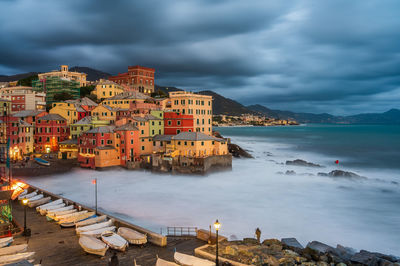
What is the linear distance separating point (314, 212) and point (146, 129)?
37073 mm

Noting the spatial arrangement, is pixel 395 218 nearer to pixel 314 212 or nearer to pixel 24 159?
pixel 314 212

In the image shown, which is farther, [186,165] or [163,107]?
[163,107]

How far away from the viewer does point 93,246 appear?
1745cm

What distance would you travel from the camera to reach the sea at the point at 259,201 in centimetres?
2856

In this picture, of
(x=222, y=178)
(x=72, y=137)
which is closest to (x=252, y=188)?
(x=222, y=178)

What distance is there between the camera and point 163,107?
2726 inches

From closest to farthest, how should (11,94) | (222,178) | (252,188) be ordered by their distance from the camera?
(252,188) → (222,178) → (11,94)

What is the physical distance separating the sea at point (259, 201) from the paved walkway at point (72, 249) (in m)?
8.73

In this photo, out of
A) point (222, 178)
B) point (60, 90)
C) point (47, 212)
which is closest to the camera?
point (47, 212)

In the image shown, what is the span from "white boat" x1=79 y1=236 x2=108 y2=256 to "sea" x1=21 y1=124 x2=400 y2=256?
983 cm

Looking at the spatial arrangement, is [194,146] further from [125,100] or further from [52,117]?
[52,117]

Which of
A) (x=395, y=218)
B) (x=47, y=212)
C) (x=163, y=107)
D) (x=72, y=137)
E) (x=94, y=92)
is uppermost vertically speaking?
(x=94, y=92)

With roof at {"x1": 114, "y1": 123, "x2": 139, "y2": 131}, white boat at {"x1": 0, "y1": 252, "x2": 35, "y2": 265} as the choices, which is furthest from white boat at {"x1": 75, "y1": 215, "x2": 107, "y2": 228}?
roof at {"x1": 114, "y1": 123, "x2": 139, "y2": 131}

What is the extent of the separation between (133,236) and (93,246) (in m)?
2.52
